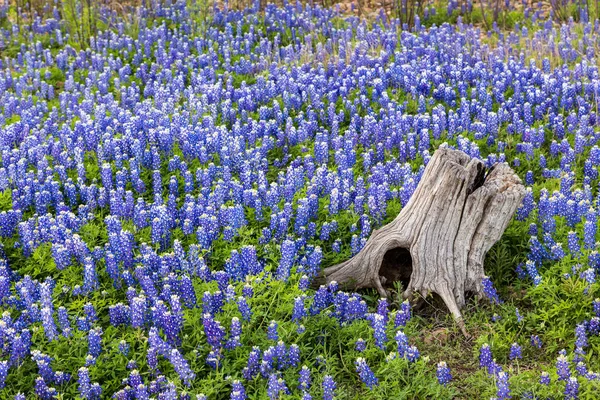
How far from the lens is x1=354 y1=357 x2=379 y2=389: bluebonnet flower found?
14.5ft

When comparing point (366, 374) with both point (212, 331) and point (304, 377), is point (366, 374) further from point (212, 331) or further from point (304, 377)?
point (212, 331)

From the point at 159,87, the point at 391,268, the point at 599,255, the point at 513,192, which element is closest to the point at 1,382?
the point at 391,268

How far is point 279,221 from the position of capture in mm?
5711

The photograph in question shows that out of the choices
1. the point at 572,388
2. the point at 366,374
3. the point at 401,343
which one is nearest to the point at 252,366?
the point at 366,374

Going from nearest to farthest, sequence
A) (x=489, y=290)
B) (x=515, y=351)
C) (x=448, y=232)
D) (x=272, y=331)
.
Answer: (x=272, y=331) → (x=515, y=351) → (x=489, y=290) → (x=448, y=232)

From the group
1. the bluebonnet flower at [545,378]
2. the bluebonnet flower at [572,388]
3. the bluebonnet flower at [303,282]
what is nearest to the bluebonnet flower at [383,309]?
the bluebonnet flower at [303,282]

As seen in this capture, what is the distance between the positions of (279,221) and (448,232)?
1213 millimetres

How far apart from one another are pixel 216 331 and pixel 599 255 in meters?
2.54

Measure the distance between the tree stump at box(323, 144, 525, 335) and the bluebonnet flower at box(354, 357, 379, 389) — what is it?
0.95 m

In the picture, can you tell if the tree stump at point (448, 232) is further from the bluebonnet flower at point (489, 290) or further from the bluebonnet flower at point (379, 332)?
the bluebonnet flower at point (379, 332)

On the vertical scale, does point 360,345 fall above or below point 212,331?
below

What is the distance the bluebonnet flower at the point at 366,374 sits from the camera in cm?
441

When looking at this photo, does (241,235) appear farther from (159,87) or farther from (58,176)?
(159,87)

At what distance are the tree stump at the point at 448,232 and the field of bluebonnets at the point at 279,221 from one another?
15cm
